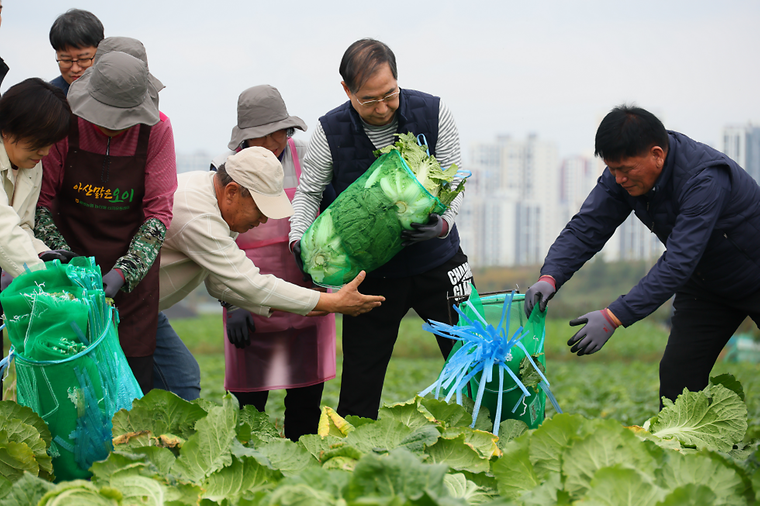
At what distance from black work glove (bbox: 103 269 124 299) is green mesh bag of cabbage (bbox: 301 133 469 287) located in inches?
28.0

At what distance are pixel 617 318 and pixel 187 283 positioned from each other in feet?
5.93

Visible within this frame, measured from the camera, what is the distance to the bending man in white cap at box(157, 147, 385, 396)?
8.24 ft

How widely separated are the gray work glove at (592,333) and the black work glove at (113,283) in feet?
5.45

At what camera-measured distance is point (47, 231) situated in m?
2.41

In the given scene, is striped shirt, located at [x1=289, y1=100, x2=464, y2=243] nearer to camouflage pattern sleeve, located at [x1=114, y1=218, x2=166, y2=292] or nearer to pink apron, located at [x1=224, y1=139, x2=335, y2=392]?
pink apron, located at [x1=224, y1=139, x2=335, y2=392]

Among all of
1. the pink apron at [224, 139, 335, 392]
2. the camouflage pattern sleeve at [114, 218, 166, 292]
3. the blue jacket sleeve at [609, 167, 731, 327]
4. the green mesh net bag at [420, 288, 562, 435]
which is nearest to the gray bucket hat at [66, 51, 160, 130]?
the camouflage pattern sleeve at [114, 218, 166, 292]

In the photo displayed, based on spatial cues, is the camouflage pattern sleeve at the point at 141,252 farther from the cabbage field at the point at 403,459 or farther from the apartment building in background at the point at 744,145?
the apartment building in background at the point at 744,145

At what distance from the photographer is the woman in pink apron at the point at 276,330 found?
10.0ft

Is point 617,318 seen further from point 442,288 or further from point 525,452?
point 525,452

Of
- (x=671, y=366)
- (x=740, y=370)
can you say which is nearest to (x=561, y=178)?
(x=740, y=370)

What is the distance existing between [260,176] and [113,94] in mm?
592

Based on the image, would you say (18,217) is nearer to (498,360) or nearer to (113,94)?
(113,94)

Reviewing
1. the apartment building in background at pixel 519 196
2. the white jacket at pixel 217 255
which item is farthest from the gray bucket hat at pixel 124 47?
the apartment building in background at pixel 519 196

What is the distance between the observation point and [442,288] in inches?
114
